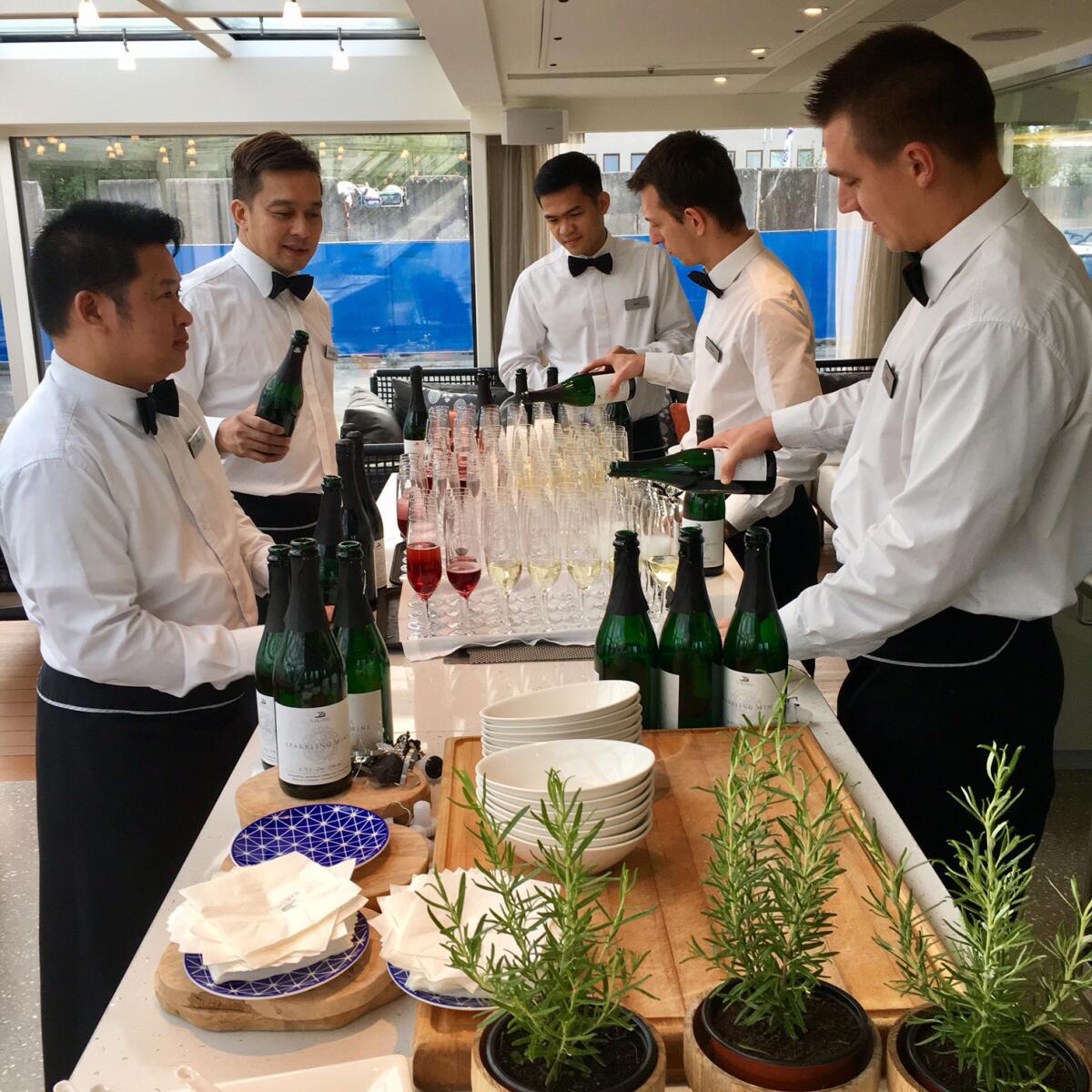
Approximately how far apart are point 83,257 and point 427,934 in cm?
146

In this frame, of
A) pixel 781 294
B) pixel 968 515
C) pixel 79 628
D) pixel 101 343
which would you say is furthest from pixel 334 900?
pixel 781 294

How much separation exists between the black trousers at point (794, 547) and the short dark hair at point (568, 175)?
5.91 feet

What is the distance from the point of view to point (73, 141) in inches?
336

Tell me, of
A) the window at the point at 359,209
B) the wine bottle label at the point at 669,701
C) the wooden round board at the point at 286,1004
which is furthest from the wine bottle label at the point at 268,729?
the window at the point at 359,209

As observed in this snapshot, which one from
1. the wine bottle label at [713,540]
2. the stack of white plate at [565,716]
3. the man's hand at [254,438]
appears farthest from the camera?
the man's hand at [254,438]

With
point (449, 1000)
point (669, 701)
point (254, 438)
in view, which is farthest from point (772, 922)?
point (254, 438)

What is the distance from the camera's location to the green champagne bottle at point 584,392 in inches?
148

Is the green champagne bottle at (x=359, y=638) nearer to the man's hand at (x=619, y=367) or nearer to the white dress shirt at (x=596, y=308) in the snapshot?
the man's hand at (x=619, y=367)

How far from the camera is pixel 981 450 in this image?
1.71 metres

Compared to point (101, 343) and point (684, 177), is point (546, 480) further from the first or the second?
point (684, 177)

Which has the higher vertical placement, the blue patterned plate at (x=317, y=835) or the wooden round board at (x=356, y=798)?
the blue patterned plate at (x=317, y=835)

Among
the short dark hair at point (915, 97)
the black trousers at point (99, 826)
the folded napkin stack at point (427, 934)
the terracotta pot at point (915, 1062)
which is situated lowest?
the black trousers at point (99, 826)

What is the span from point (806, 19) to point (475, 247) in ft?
12.4

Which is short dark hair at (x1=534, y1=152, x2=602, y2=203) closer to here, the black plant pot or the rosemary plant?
the rosemary plant
